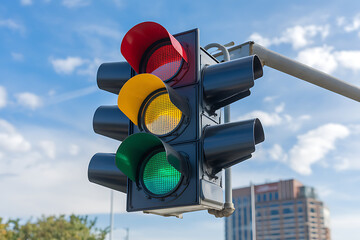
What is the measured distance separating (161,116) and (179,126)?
152mm

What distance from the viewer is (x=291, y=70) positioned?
4.54 m

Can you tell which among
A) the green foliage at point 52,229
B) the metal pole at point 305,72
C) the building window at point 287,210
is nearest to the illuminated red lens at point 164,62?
the metal pole at point 305,72

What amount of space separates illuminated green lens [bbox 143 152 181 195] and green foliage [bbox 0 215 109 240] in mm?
29674

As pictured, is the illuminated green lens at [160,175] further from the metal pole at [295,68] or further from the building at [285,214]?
the building at [285,214]

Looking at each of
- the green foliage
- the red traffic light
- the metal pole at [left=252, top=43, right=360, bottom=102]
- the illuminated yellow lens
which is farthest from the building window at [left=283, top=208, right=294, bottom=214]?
the illuminated yellow lens

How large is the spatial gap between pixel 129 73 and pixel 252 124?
114cm

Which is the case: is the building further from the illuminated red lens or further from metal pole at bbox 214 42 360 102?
the illuminated red lens

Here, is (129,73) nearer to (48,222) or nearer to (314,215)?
(48,222)

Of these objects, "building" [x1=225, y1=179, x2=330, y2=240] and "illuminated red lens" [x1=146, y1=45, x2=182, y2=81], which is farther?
"building" [x1=225, y1=179, x2=330, y2=240]

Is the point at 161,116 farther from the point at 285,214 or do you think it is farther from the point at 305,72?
the point at 285,214

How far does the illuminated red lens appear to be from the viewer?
3.03 m

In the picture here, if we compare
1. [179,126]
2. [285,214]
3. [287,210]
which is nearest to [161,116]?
[179,126]

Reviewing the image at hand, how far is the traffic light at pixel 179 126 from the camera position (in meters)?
2.68

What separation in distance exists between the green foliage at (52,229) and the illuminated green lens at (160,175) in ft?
97.4
